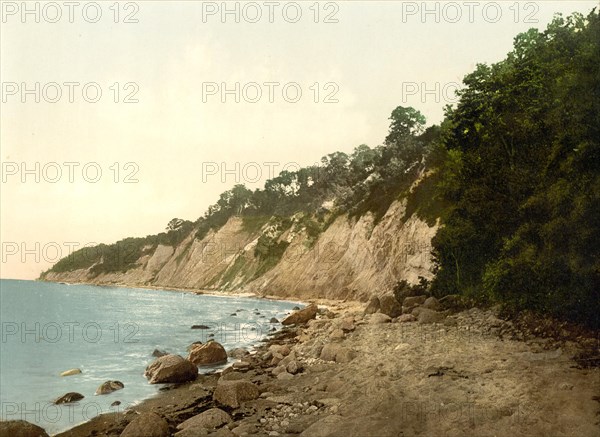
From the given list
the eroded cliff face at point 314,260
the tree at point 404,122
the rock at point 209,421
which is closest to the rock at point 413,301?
the eroded cliff face at point 314,260

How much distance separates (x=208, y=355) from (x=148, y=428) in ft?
33.3

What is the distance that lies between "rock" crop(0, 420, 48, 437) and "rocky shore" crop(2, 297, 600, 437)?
7.0 inches

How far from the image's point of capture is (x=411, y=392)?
11133 mm

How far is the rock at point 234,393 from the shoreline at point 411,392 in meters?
0.19

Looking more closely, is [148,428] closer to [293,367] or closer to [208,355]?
[293,367]

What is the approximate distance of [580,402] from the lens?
920cm

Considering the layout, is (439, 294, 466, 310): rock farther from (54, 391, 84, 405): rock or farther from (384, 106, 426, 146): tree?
(384, 106, 426, 146): tree

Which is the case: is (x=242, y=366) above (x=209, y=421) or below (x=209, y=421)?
below

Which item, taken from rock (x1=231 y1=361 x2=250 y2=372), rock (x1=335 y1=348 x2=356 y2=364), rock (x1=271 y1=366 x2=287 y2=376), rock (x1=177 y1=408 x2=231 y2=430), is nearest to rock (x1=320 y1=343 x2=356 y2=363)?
rock (x1=335 y1=348 x2=356 y2=364)

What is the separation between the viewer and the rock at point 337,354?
53.5 ft

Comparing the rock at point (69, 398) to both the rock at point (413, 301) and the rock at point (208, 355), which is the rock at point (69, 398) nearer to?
the rock at point (208, 355)

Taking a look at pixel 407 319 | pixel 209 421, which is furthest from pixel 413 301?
pixel 209 421

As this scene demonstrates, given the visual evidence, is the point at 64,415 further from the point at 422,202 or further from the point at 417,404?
the point at 422,202

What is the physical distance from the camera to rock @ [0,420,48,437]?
445 inches
